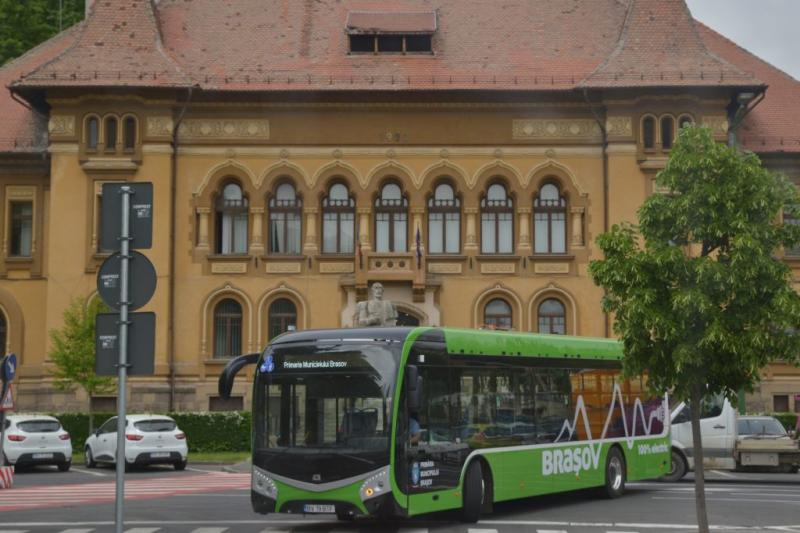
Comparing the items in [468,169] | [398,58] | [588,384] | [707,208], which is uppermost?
[398,58]

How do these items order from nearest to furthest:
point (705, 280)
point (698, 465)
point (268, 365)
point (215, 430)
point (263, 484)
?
1. point (705, 280)
2. point (698, 465)
3. point (263, 484)
4. point (268, 365)
5. point (215, 430)

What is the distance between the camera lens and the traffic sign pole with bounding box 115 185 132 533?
441 inches

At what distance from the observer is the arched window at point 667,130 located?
41594 mm

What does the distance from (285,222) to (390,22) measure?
838 centimetres

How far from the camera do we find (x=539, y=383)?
20.8 meters

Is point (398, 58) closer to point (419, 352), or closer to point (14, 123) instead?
point (14, 123)

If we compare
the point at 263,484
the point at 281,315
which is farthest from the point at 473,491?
the point at 281,315

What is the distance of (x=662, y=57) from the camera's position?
138 ft

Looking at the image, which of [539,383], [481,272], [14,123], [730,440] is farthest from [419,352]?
[14,123]

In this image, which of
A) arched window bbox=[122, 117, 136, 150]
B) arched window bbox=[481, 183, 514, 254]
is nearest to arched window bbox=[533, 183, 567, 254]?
arched window bbox=[481, 183, 514, 254]

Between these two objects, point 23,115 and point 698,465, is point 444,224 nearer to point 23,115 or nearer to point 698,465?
point 23,115

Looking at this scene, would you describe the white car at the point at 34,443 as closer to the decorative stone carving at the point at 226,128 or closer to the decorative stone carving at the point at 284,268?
the decorative stone carving at the point at 284,268

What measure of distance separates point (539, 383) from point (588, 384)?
1.96 metres

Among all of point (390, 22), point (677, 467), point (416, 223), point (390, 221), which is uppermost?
point (390, 22)
